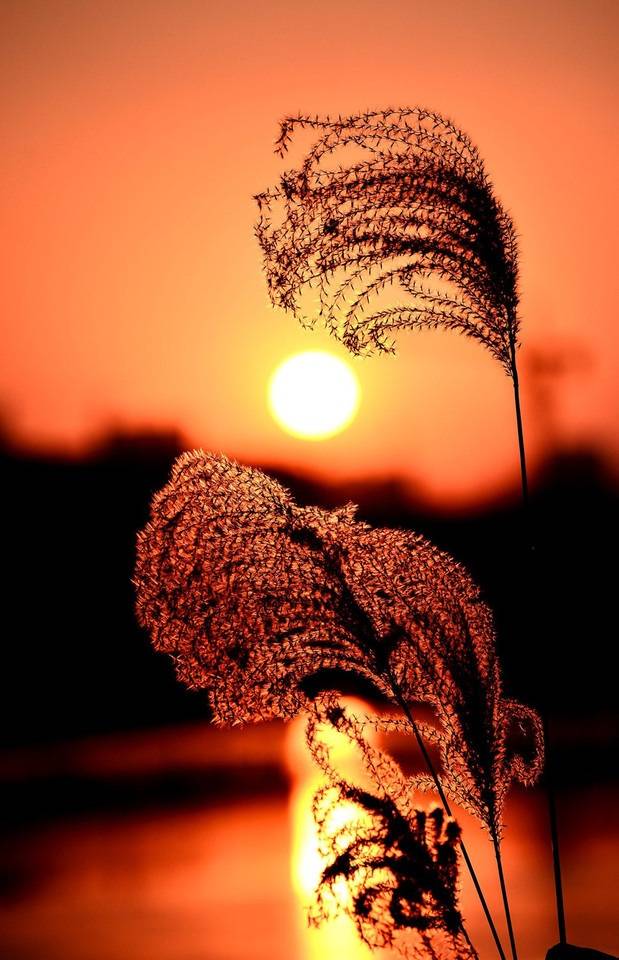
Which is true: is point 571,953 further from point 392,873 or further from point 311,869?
point 311,869

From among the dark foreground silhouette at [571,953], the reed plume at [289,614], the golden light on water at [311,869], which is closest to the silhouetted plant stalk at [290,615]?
the reed plume at [289,614]

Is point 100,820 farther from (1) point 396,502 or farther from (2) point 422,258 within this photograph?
(2) point 422,258

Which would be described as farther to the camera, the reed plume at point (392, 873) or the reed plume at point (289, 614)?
the reed plume at point (289, 614)

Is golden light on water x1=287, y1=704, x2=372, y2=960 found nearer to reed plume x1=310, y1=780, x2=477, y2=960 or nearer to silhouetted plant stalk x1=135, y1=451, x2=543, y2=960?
reed plume x1=310, y1=780, x2=477, y2=960

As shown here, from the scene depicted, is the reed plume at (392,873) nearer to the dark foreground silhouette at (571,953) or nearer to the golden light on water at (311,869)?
the golden light on water at (311,869)

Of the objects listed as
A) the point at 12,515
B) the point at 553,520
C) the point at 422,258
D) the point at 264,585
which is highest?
the point at 12,515

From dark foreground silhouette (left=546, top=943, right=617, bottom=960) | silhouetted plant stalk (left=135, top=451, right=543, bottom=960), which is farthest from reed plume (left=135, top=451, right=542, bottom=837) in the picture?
dark foreground silhouette (left=546, top=943, right=617, bottom=960)

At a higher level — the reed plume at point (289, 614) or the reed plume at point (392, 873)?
the reed plume at point (289, 614)

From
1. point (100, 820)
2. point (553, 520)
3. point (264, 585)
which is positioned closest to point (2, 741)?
point (100, 820)
